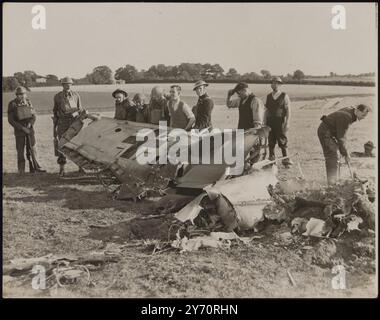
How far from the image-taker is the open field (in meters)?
7.18

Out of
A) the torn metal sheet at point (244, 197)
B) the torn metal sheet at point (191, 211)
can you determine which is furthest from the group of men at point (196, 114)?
the torn metal sheet at point (191, 211)

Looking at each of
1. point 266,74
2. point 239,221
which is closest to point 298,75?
point 266,74

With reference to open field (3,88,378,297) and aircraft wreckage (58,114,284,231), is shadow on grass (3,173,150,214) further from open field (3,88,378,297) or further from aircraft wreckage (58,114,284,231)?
aircraft wreckage (58,114,284,231)

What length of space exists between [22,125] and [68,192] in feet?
7.37

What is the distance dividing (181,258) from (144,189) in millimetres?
2265

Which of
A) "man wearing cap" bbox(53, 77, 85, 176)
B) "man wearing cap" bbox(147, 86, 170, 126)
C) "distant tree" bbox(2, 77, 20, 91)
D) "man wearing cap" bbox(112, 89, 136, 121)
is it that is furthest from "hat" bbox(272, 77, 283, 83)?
"distant tree" bbox(2, 77, 20, 91)

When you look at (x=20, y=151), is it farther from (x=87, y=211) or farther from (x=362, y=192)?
(x=362, y=192)

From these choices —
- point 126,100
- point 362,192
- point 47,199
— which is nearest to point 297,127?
point 362,192

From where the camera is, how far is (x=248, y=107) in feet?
32.8

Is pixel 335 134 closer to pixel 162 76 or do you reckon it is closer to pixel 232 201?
pixel 232 201

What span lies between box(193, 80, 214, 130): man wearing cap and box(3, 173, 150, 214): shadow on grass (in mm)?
2059

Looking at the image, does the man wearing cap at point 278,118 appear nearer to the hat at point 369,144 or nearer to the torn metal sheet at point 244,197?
the hat at point 369,144

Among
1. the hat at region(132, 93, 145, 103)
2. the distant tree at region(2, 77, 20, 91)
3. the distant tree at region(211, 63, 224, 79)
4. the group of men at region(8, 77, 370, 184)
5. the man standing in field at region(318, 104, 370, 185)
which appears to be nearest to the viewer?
the man standing in field at region(318, 104, 370, 185)

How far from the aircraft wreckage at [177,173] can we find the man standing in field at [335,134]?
1.21 metres
